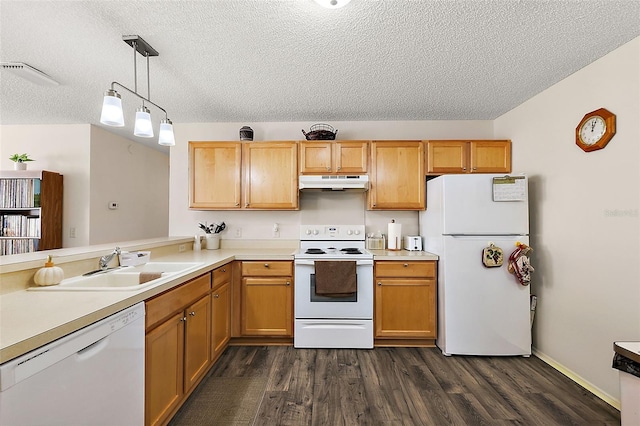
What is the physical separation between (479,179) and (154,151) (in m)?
5.01

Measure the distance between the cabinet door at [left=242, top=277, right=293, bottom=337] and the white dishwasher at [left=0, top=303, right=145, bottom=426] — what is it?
1.38m

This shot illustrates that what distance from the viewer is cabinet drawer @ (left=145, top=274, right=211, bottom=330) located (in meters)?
1.40

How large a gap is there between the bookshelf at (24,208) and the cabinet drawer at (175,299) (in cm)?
280

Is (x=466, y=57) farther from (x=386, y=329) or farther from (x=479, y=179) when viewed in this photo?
(x=386, y=329)

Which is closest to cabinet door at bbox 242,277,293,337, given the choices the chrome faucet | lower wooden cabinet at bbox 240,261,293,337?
lower wooden cabinet at bbox 240,261,293,337

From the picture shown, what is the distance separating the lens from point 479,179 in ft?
8.21

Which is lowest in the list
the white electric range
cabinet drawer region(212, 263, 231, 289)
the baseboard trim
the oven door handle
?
the baseboard trim

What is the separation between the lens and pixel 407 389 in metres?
2.02

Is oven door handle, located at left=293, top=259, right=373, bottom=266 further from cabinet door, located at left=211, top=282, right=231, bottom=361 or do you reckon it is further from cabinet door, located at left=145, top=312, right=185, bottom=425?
cabinet door, located at left=145, top=312, right=185, bottom=425

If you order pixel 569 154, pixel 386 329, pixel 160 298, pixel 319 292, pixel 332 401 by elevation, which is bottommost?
pixel 332 401

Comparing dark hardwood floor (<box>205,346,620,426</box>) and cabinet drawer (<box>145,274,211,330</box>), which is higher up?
cabinet drawer (<box>145,274,211,330</box>)

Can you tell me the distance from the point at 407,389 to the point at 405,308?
2.47 ft

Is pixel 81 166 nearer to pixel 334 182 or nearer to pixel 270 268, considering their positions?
pixel 270 268

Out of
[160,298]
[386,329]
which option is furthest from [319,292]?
[160,298]
